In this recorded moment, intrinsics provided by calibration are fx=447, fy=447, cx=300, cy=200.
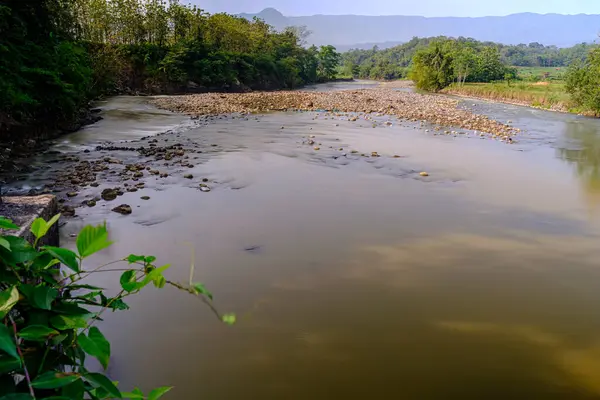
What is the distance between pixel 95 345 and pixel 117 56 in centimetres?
3615

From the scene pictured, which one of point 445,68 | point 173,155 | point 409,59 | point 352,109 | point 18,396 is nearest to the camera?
point 18,396

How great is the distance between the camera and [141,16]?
39781mm

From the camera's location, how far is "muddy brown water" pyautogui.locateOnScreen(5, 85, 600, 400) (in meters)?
3.77

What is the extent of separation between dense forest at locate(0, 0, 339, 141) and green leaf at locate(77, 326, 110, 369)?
10.6 meters

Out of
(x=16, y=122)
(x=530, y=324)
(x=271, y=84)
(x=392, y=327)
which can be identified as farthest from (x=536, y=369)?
(x=271, y=84)

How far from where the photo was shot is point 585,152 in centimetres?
1505

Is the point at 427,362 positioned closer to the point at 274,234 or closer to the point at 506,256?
the point at 506,256

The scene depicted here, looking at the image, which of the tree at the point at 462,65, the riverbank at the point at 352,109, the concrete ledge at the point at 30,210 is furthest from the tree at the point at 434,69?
the concrete ledge at the point at 30,210

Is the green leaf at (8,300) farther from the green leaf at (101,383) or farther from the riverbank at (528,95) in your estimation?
the riverbank at (528,95)

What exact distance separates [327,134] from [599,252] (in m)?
11.4

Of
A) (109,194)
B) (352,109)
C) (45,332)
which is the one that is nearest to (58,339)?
(45,332)

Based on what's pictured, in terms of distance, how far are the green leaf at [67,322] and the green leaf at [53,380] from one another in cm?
13

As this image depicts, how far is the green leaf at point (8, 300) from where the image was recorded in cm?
96

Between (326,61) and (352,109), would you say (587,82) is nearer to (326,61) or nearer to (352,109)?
(352,109)
